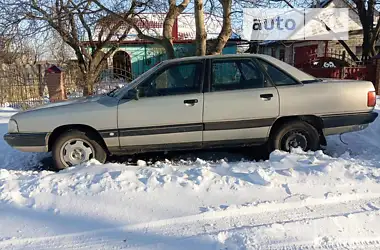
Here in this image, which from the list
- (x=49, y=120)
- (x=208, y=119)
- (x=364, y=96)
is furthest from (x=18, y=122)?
(x=364, y=96)

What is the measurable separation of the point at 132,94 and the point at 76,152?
119cm

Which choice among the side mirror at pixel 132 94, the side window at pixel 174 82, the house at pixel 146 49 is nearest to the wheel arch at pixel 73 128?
the side mirror at pixel 132 94

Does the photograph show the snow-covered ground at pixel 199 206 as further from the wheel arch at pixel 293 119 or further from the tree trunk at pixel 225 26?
the tree trunk at pixel 225 26

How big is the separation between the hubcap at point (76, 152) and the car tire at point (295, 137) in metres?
2.74

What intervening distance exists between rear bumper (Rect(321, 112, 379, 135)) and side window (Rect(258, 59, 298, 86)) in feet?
2.52

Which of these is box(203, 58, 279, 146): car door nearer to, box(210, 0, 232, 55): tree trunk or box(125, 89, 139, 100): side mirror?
box(125, 89, 139, 100): side mirror

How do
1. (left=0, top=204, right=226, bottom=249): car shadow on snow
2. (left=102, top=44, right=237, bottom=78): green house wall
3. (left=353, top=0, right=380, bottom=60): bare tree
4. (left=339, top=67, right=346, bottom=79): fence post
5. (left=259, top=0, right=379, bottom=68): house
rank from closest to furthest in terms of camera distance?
(left=0, top=204, right=226, bottom=249): car shadow on snow < (left=339, top=67, right=346, bottom=79): fence post < (left=353, top=0, right=380, bottom=60): bare tree < (left=259, top=0, right=379, bottom=68): house < (left=102, top=44, right=237, bottom=78): green house wall

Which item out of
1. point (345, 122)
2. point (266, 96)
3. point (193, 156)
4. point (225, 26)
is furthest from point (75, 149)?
point (225, 26)

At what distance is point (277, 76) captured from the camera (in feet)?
15.5

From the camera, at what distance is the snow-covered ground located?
2781 millimetres

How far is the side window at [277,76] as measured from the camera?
185 inches

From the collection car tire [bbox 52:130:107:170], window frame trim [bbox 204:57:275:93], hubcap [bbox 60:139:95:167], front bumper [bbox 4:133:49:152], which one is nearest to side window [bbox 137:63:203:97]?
window frame trim [bbox 204:57:275:93]

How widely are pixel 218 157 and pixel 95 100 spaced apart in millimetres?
2142

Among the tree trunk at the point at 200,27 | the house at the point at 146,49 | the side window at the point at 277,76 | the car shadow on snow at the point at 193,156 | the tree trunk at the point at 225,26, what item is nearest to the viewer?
the side window at the point at 277,76
